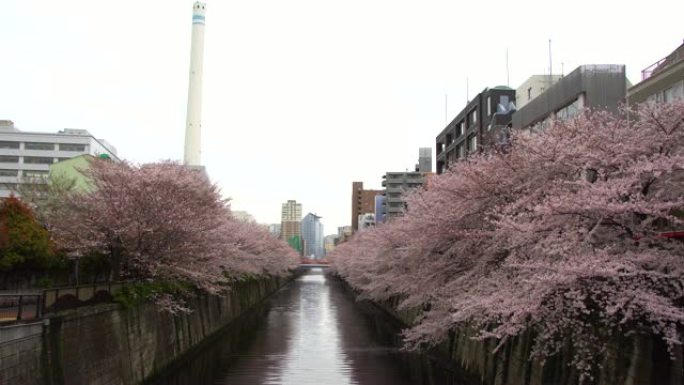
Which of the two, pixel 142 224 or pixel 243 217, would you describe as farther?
pixel 243 217

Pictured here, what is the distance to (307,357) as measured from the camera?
32.8 meters

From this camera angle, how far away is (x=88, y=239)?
2775cm

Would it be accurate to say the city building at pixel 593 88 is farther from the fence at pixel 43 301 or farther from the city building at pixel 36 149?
the city building at pixel 36 149

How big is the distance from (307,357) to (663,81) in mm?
22995

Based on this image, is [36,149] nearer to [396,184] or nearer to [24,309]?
[396,184]

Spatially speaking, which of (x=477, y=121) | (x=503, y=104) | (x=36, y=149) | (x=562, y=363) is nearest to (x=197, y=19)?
(x=36, y=149)

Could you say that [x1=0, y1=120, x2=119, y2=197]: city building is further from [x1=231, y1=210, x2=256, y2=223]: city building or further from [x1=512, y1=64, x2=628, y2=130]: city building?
[x1=512, y1=64, x2=628, y2=130]: city building

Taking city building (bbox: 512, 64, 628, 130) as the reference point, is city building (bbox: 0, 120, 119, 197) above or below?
above

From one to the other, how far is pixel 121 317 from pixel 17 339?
8469mm

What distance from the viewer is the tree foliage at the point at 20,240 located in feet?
97.0

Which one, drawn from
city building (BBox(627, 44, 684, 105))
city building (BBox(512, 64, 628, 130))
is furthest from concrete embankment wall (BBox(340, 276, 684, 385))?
city building (BBox(512, 64, 628, 130))

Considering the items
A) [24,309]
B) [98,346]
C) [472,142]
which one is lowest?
[98,346]

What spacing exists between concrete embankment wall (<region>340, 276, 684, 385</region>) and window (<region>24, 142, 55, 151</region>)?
91.7 m

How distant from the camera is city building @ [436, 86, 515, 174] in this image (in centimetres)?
5462
